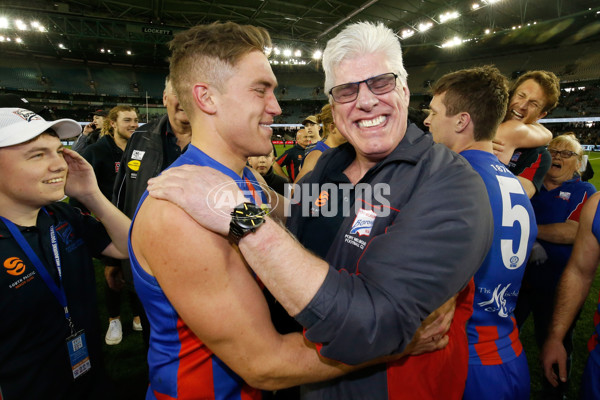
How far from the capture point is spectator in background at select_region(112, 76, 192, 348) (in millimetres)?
2938

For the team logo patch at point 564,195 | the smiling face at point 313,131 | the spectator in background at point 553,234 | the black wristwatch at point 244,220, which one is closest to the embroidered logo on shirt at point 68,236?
the black wristwatch at point 244,220

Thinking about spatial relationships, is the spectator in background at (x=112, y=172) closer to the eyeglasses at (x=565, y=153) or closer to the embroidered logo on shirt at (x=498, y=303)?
the embroidered logo on shirt at (x=498, y=303)

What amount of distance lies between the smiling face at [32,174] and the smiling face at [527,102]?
4144 millimetres

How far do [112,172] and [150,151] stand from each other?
6.48ft

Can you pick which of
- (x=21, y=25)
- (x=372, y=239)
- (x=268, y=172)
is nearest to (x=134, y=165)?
(x=268, y=172)

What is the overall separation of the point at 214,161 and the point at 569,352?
389 centimetres

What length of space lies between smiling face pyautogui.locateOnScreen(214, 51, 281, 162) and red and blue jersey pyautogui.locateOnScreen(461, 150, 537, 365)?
1.46 metres

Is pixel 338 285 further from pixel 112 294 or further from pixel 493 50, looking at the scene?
pixel 493 50

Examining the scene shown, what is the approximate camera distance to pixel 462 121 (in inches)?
86.8

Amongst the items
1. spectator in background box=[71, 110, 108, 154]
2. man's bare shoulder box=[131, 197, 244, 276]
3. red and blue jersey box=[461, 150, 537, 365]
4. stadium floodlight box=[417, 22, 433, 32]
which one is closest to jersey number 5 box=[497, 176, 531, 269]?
red and blue jersey box=[461, 150, 537, 365]

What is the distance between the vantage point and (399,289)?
987 millimetres

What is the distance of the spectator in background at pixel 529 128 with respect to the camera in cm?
314

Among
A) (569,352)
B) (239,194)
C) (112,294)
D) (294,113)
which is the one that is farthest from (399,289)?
(294,113)

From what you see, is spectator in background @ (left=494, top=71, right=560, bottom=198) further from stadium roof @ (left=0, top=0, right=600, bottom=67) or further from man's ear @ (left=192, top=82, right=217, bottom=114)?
stadium roof @ (left=0, top=0, right=600, bottom=67)
